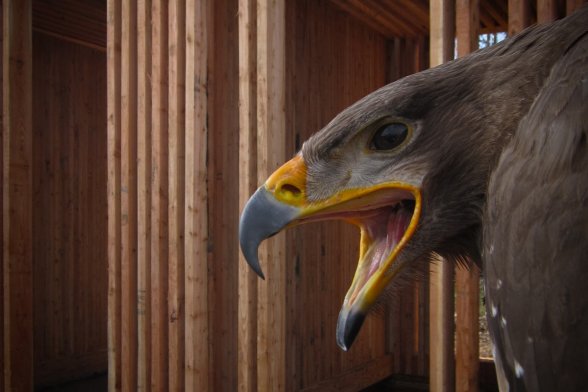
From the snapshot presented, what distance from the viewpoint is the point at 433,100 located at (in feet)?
5.43

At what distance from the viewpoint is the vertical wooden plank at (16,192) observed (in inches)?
195

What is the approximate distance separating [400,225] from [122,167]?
2.99 meters

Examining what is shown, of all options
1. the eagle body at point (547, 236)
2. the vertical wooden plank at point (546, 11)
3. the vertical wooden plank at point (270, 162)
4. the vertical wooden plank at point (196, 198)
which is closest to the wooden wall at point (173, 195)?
the vertical wooden plank at point (196, 198)

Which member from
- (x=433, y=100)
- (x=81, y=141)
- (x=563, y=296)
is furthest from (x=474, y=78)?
(x=81, y=141)

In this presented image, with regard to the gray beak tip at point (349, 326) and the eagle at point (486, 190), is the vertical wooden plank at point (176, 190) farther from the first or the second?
the gray beak tip at point (349, 326)

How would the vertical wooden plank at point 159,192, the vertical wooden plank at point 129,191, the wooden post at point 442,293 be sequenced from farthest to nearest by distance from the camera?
the vertical wooden plank at point 129,191
the vertical wooden plank at point 159,192
the wooden post at point 442,293

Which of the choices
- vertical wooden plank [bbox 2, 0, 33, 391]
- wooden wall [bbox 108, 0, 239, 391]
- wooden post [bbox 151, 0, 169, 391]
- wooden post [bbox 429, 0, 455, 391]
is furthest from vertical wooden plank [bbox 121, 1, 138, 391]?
wooden post [bbox 429, 0, 455, 391]

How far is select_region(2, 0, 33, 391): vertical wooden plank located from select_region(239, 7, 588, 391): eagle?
13.6ft

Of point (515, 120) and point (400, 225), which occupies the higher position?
point (515, 120)

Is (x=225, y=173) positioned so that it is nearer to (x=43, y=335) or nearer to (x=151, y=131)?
(x=151, y=131)

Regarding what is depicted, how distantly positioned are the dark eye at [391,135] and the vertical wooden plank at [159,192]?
2516mm

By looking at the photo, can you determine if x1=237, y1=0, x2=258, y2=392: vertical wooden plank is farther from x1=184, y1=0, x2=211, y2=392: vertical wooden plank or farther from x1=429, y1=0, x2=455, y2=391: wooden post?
x1=429, y1=0, x2=455, y2=391: wooden post

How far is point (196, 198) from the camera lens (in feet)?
11.9

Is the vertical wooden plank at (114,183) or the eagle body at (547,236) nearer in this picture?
the eagle body at (547,236)
